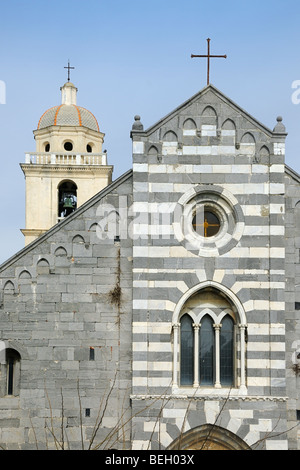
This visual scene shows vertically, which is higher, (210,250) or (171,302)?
(210,250)

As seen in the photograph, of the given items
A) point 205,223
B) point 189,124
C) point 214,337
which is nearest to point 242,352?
point 214,337

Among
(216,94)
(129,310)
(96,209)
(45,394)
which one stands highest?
(216,94)

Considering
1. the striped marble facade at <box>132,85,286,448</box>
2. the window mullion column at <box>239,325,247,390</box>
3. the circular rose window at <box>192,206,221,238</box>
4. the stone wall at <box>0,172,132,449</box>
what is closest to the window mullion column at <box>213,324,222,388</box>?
the striped marble facade at <box>132,85,286,448</box>

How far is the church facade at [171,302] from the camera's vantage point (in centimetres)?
2011

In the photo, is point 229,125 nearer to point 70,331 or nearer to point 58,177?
point 70,331

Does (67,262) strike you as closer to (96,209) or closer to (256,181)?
(96,209)

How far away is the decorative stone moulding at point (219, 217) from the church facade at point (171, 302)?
0.03m

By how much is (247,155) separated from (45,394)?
7667 mm

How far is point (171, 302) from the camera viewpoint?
66.6ft

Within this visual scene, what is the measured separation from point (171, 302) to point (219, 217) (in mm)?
2477

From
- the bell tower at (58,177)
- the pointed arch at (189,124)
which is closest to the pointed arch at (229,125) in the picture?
the pointed arch at (189,124)

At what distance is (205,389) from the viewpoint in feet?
66.6

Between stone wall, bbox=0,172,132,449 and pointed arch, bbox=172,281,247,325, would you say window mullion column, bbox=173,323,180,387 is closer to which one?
pointed arch, bbox=172,281,247,325
